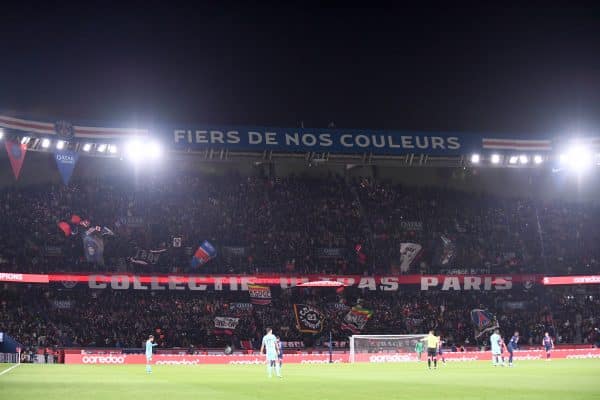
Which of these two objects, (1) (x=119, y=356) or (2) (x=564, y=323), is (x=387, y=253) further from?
(1) (x=119, y=356)

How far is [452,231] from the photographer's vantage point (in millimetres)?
A: 59094

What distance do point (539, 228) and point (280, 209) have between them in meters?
22.0

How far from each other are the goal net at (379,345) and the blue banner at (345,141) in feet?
40.7

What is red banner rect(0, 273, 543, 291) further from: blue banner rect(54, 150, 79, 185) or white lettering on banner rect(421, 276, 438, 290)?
blue banner rect(54, 150, 79, 185)

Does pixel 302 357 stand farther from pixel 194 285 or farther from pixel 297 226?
pixel 297 226

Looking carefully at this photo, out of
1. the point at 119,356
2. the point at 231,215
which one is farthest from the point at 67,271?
the point at 231,215

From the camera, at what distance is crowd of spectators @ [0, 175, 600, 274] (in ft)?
174

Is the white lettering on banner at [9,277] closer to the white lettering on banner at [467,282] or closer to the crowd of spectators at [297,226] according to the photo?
the crowd of spectators at [297,226]

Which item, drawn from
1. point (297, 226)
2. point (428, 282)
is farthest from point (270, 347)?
point (297, 226)

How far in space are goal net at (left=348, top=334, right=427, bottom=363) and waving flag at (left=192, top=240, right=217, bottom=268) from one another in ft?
43.1

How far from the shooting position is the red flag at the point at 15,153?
3841 cm

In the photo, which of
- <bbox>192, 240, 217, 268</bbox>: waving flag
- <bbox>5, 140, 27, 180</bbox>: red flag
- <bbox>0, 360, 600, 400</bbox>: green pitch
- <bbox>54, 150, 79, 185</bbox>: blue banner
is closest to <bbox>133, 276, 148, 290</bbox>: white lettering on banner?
<bbox>192, 240, 217, 268</bbox>: waving flag

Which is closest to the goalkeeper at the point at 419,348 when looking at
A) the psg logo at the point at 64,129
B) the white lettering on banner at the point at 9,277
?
the psg logo at the point at 64,129

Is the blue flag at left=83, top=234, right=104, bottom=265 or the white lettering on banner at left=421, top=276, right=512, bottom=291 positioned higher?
the blue flag at left=83, top=234, right=104, bottom=265
